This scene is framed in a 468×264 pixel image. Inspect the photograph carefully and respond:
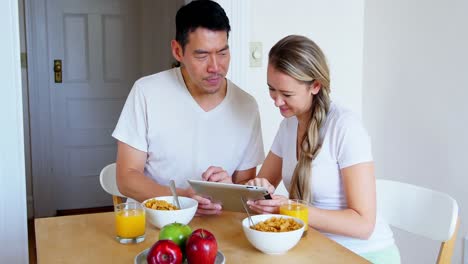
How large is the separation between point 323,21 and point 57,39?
226cm

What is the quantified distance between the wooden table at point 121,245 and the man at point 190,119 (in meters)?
0.34

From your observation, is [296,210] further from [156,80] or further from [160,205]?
[156,80]

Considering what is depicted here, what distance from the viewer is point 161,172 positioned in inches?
73.1

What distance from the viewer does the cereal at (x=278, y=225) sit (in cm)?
120

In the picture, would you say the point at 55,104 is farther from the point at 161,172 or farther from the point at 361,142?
the point at 361,142

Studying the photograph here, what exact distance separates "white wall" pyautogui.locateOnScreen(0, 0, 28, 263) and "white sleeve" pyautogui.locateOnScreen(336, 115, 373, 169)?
4.73 feet

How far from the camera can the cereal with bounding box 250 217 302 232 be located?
3.94ft

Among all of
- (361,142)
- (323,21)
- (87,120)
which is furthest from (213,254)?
(87,120)

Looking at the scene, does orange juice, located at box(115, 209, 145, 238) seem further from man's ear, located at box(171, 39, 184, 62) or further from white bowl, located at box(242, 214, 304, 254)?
man's ear, located at box(171, 39, 184, 62)

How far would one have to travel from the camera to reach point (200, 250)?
1.02 metres

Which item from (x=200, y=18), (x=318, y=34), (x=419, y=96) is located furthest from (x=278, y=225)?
(x=318, y=34)

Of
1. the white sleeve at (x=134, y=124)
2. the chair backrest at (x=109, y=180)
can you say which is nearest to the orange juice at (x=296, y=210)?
the white sleeve at (x=134, y=124)

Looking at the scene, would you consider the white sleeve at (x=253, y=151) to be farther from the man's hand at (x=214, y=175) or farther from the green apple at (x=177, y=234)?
the green apple at (x=177, y=234)

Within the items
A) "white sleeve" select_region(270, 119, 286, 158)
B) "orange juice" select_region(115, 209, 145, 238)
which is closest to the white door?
"white sleeve" select_region(270, 119, 286, 158)
